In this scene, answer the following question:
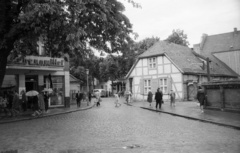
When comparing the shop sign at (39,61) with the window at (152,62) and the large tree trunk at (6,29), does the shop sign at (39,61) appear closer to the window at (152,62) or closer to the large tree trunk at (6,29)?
the large tree trunk at (6,29)

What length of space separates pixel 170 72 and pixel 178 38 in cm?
2348

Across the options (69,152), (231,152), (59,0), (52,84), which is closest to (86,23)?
(59,0)

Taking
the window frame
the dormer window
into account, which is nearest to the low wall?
the dormer window

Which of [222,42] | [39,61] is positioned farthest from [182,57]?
[39,61]

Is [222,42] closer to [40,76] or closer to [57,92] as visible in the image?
[57,92]

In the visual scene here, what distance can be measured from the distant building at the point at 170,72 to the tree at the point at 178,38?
1523cm

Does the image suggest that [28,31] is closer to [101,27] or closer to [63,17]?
[63,17]

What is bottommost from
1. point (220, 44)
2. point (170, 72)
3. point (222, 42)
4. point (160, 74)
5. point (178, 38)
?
point (160, 74)

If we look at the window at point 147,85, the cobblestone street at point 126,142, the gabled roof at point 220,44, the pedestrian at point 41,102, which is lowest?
the cobblestone street at point 126,142

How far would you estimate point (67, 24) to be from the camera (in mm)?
9047

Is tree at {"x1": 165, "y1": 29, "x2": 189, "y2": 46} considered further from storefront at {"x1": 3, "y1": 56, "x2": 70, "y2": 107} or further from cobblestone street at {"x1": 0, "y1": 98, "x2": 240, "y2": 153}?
cobblestone street at {"x1": 0, "y1": 98, "x2": 240, "y2": 153}

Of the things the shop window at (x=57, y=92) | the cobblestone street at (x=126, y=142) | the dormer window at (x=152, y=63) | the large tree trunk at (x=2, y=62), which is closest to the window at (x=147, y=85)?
the dormer window at (x=152, y=63)

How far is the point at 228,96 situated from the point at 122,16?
33.5ft

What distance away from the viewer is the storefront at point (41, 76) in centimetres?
2092
